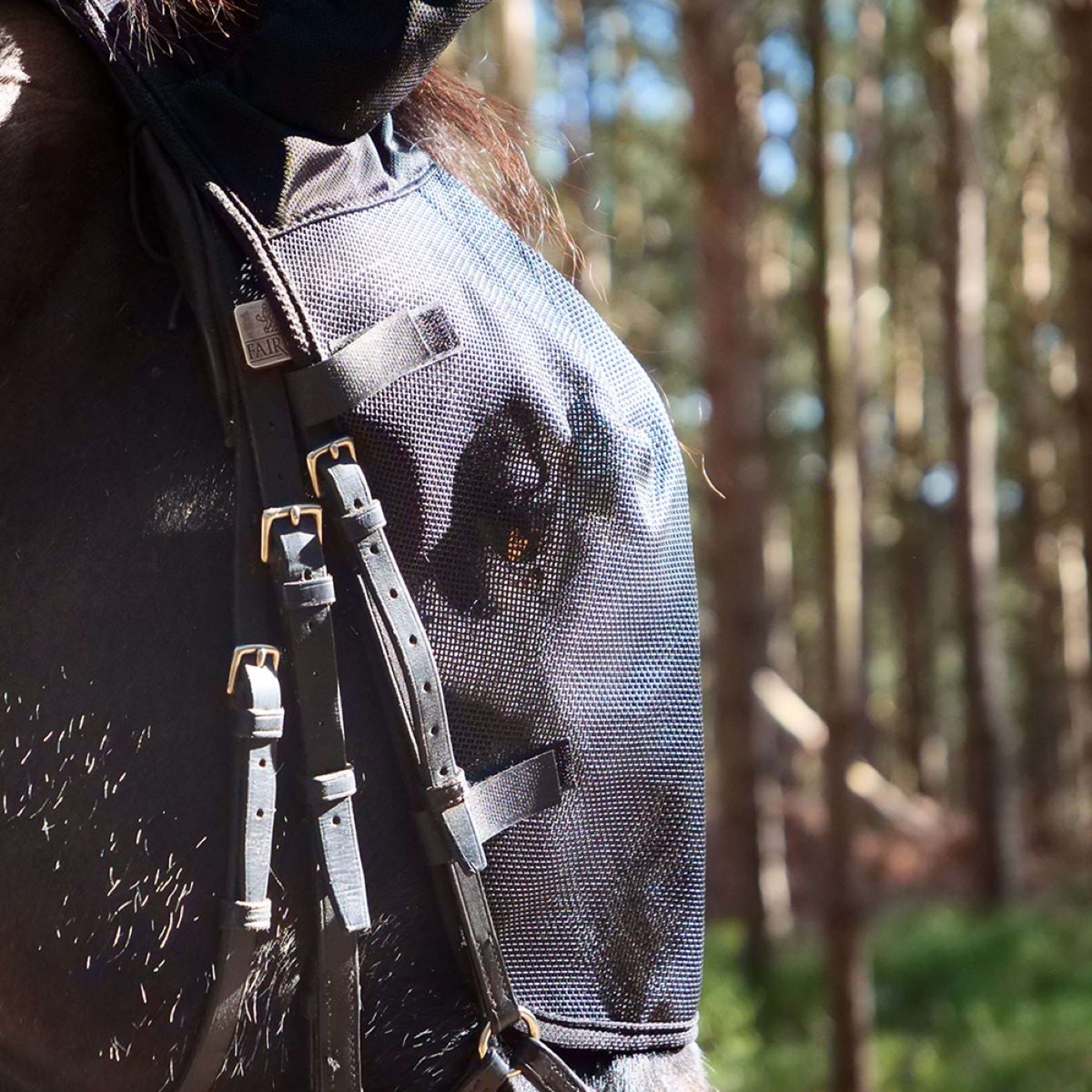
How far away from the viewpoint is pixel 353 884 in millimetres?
1151

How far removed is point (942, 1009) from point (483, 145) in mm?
8611

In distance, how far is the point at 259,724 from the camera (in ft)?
3.74

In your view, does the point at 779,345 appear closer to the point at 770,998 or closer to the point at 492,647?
the point at 770,998

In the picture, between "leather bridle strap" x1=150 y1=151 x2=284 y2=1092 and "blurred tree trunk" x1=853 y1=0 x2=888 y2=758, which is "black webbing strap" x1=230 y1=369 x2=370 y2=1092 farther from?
"blurred tree trunk" x1=853 y1=0 x2=888 y2=758

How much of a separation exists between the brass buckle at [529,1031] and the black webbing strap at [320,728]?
0.10 m

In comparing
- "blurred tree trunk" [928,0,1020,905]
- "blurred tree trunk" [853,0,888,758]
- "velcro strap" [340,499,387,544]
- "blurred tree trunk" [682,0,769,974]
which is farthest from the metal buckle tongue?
"blurred tree trunk" [853,0,888,758]

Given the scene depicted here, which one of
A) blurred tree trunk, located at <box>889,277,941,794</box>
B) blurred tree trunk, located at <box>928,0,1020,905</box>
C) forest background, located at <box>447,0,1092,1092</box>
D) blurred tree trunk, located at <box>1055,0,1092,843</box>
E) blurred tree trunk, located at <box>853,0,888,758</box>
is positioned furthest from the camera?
blurred tree trunk, located at <box>889,277,941,794</box>

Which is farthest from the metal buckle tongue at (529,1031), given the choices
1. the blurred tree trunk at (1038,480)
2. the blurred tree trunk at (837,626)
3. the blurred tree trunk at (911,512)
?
the blurred tree trunk at (911,512)

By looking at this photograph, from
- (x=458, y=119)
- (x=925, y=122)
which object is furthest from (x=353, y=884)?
(x=925, y=122)

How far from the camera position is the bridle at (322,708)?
1.14m

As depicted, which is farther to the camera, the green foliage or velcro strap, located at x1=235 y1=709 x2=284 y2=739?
the green foliage

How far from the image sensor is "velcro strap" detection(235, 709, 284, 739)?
1.14m

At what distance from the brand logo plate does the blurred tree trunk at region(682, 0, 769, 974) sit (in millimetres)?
7956

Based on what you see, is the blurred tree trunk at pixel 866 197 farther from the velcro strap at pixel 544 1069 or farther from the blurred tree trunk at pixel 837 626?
the velcro strap at pixel 544 1069
